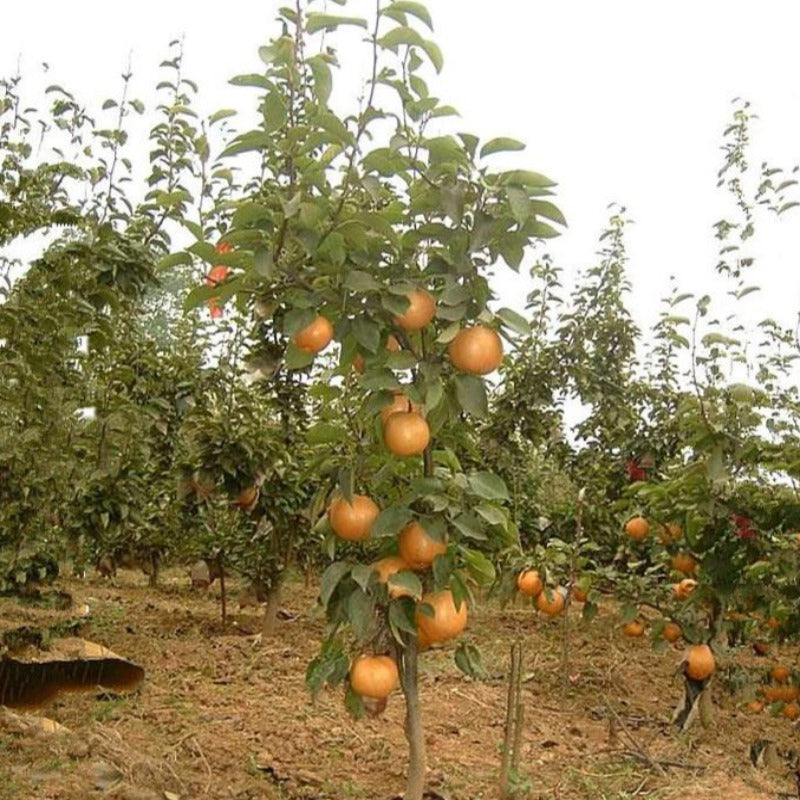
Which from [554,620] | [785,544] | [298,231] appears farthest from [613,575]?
[554,620]

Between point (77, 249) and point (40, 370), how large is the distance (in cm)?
46

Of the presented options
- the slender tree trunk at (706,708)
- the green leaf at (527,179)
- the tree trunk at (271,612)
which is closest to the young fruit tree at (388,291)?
the green leaf at (527,179)

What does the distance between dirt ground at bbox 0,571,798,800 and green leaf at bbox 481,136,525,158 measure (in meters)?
1.25

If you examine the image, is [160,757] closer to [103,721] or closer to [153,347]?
[103,721]

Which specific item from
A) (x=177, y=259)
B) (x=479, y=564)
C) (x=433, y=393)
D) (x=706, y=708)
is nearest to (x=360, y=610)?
(x=479, y=564)

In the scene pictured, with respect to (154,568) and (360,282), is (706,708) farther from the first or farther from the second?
(154,568)

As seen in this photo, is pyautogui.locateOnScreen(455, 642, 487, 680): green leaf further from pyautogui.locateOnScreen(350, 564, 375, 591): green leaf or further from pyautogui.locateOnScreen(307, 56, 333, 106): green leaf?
pyautogui.locateOnScreen(307, 56, 333, 106): green leaf

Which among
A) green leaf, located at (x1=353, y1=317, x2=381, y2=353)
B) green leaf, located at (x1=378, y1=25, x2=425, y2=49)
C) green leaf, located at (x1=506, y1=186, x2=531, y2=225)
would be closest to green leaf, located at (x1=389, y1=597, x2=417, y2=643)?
green leaf, located at (x1=353, y1=317, x2=381, y2=353)

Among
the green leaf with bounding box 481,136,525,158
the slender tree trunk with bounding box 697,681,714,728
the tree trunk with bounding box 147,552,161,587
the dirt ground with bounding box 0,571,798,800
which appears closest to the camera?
the green leaf with bounding box 481,136,525,158

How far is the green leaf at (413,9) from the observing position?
2.04m

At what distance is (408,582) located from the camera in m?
2.15

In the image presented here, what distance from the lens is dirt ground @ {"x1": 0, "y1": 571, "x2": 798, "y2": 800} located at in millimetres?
2834

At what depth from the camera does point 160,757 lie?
3.05 meters

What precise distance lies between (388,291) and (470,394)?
1.06ft
